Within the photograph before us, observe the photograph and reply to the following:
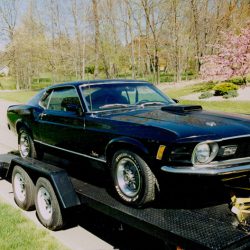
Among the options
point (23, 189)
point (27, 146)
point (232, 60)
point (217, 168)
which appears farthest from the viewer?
point (232, 60)

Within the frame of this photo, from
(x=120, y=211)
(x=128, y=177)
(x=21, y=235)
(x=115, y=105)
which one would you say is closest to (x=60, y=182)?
(x=21, y=235)

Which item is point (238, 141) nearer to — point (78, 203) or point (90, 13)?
point (78, 203)

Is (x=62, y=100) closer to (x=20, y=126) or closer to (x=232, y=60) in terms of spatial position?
(x=20, y=126)

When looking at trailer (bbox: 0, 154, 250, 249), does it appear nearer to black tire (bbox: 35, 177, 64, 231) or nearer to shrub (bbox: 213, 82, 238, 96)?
black tire (bbox: 35, 177, 64, 231)

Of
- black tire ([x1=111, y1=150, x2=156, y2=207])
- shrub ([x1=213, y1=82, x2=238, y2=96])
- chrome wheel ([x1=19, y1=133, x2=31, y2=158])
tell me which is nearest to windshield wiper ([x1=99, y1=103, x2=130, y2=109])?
black tire ([x1=111, y1=150, x2=156, y2=207])

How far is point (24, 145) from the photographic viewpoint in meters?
6.52

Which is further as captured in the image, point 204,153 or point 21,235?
point 21,235

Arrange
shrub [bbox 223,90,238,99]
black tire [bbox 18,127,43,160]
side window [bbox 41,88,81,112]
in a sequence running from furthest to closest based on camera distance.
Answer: shrub [bbox 223,90,238,99]
black tire [bbox 18,127,43,160]
side window [bbox 41,88,81,112]

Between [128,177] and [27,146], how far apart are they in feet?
9.95

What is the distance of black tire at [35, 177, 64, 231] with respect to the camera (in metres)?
4.46

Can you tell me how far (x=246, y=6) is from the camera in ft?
135

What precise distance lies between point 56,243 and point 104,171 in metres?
1.00

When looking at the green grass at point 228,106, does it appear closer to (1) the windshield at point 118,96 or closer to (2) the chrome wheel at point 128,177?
(1) the windshield at point 118,96

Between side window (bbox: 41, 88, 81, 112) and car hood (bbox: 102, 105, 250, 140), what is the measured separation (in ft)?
2.45
